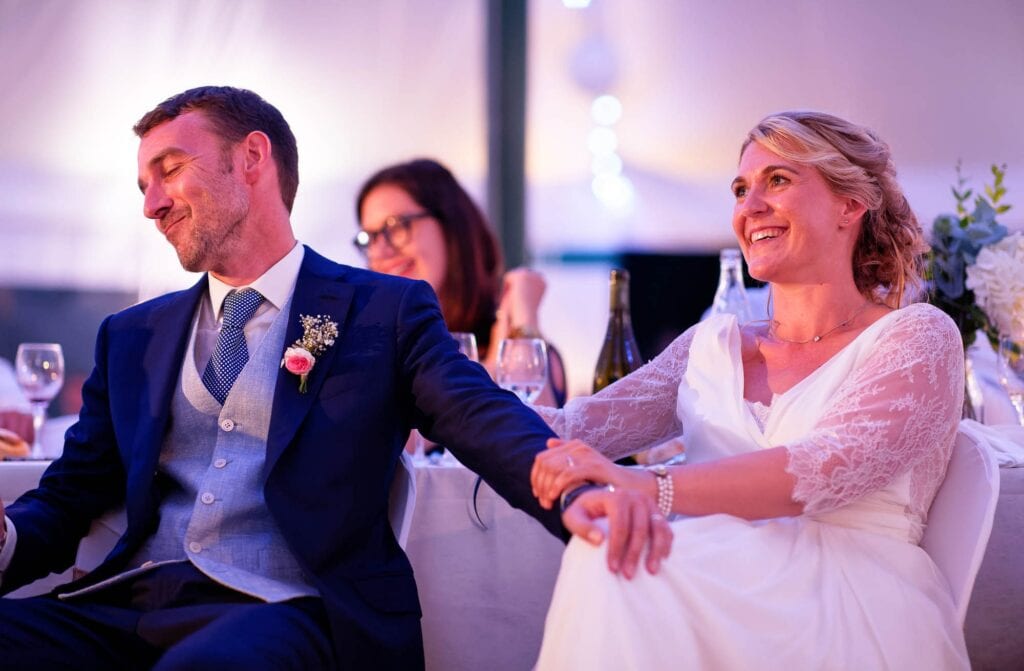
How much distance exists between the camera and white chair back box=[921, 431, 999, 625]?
1940 millimetres

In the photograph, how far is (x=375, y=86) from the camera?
19.7 ft

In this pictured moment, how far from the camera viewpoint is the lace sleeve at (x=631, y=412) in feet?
8.00

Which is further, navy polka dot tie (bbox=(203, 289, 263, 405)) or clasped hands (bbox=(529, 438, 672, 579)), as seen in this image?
navy polka dot tie (bbox=(203, 289, 263, 405))

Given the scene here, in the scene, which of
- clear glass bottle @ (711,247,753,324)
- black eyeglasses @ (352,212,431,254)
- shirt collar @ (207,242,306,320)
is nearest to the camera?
shirt collar @ (207,242,306,320)

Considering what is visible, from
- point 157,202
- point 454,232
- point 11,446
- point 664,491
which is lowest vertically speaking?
point 11,446

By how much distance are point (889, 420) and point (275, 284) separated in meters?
1.25

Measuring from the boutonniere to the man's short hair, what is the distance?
1.26 ft

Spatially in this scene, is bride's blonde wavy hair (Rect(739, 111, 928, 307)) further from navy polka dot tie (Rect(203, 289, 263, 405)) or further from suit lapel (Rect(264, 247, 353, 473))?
navy polka dot tie (Rect(203, 289, 263, 405))

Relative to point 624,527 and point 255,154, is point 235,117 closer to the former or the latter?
point 255,154

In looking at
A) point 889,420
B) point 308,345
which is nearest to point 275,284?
point 308,345

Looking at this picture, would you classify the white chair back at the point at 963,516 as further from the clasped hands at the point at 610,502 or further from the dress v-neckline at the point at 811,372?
the clasped hands at the point at 610,502

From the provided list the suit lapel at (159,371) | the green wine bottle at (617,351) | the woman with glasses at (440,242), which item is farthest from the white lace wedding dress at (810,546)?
the woman with glasses at (440,242)

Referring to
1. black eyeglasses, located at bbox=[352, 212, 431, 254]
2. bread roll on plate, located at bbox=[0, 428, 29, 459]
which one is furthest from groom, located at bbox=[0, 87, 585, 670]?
black eyeglasses, located at bbox=[352, 212, 431, 254]

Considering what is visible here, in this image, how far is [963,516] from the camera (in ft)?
6.56
